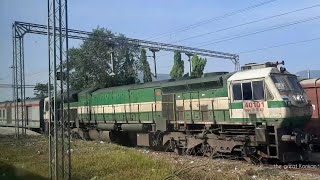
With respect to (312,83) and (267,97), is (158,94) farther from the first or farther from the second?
(312,83)

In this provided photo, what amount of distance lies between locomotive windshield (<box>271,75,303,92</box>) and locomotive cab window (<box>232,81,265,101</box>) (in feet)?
1.64

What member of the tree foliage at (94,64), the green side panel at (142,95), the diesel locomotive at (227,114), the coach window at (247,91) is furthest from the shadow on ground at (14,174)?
the tree foliage at (94,64)

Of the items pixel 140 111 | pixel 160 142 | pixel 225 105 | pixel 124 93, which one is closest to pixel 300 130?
pixel 225 105

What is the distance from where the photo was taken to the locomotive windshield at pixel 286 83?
13258 mm

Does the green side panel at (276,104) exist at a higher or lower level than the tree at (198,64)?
lower

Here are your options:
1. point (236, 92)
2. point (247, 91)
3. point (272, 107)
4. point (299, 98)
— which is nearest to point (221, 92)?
point (236, 92)

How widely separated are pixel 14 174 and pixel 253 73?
28.5 ft

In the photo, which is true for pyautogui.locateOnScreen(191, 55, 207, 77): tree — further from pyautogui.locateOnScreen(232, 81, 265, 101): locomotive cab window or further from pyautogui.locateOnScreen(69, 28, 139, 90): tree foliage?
pyautogui.locateOnScreen(232, 81, 265, 101): locomotive cab window

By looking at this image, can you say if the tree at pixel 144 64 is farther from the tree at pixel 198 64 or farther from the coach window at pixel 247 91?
the coach window at pixel 247 91

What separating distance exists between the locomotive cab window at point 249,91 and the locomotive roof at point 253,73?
0.23 m

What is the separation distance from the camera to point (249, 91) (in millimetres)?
13781

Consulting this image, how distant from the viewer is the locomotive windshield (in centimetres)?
1326

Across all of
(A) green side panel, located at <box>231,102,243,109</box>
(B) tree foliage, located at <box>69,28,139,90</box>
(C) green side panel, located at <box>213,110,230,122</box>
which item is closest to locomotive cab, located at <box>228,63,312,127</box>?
(A) green side panel, located at <box>231,102,243,109</box>

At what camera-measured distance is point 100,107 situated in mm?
23203
